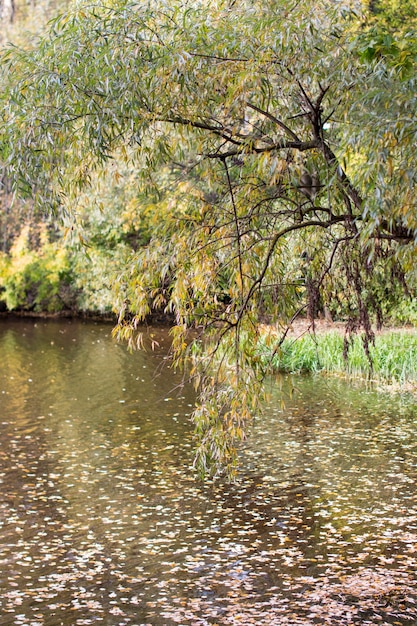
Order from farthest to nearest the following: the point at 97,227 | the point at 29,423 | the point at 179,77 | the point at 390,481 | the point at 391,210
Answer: the point at 97,227, the point at 29,423, the point at 390,481, the point at 179,77, the point at 391,210

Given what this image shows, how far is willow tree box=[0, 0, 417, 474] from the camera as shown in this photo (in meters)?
5.68

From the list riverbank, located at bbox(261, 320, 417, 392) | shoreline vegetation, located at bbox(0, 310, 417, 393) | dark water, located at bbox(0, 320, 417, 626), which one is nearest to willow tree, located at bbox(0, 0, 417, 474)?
dark water, located at bbox(0, 320, 417, 626)

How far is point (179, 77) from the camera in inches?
228

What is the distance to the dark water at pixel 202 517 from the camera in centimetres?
563

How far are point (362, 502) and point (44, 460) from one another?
3.67 m

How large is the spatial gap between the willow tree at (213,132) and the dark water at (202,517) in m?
0.89

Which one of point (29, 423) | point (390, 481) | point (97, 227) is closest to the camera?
point (390, 481)

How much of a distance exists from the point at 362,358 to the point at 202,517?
7535 mm

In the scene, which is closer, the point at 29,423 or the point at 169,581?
the point at 169,581

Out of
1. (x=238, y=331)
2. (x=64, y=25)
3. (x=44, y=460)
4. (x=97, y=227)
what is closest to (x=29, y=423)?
(x=44, y=460)

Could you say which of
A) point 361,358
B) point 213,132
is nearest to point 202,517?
point 213,132

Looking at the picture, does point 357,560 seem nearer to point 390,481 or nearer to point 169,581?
point 169,581

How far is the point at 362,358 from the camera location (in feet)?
47.2

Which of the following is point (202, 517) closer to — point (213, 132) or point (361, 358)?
point (213, 132)
